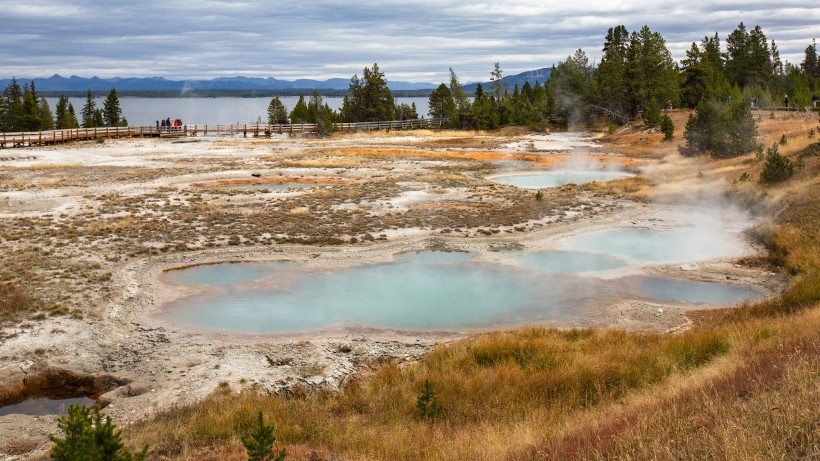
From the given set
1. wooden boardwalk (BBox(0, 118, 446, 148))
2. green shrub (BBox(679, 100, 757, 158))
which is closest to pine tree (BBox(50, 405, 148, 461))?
green shrub (BBox(679, 100, 757, 158))

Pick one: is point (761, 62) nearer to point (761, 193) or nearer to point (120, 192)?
point (761, 193)

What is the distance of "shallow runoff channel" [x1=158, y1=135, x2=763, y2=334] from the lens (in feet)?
51.1

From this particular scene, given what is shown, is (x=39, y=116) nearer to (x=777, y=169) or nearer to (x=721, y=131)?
(x=721, y=131)

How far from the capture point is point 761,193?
1089 inches

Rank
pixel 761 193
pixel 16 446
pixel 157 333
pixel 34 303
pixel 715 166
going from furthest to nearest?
pixel 715 166 < pixel 761 193 < pixel 34 303 < pixel 157 333 < pixel 16 446

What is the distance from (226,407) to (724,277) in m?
14.5

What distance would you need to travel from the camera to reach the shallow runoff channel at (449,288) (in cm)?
1556

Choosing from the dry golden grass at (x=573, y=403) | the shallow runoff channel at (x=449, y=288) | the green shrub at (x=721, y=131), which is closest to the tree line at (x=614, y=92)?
the green shrub at (x=721, y=131)

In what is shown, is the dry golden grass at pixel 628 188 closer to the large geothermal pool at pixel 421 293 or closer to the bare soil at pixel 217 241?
the bare soil at pixel 217 241

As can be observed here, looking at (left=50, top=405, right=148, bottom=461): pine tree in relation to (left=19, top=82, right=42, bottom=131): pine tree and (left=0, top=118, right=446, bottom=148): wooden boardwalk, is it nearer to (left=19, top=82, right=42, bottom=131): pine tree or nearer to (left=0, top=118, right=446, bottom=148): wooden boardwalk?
(left=0, top=118, right=446, bottom=148): wooden boardwalk

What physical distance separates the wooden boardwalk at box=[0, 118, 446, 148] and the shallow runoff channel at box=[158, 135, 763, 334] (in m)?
51.5

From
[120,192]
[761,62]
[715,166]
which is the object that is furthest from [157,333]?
[761,62]

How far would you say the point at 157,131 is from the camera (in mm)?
76500

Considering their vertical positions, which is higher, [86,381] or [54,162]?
[54,162]
